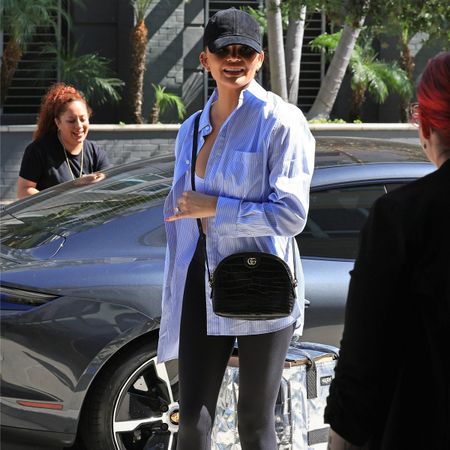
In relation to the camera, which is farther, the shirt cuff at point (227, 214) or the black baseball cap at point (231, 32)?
the black baseball cap at point (231, 32)

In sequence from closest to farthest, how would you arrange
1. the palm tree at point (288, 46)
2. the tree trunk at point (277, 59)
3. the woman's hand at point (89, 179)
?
1. the woman's hand at point (89, 179)
2. the palm tree at point (288, 46)
3. the tree trunk at point (277, 59)

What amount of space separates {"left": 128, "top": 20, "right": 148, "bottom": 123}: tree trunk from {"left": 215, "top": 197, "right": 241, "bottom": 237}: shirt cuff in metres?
11.8

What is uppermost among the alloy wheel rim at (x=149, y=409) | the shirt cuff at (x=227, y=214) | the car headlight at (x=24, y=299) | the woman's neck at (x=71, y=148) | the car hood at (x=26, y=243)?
the shirt cuff at (x=227, y=214)

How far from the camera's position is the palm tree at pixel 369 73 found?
49.4 ft

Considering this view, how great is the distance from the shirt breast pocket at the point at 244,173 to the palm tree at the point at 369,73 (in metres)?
11.8

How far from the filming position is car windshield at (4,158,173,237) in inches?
187

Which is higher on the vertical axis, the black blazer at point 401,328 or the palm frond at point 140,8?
the palm frond at point 140,8

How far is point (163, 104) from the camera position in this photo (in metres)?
15.0

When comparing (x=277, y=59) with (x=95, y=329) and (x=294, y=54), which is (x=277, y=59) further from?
(x=95, y=329)

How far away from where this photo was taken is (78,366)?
4.33 metres

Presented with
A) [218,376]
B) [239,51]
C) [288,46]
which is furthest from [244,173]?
[288,46]

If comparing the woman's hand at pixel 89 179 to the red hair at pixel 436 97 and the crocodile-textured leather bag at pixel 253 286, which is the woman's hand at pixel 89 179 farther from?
the red hair at pixel 436 97

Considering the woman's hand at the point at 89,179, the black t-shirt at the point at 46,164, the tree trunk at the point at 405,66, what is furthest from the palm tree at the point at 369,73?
the woman's hand at the point at 89,179

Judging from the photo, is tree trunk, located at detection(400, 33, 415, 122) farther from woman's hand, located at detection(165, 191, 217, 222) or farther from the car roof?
woman's hand, located at detection(165, 191, 217, 222)
